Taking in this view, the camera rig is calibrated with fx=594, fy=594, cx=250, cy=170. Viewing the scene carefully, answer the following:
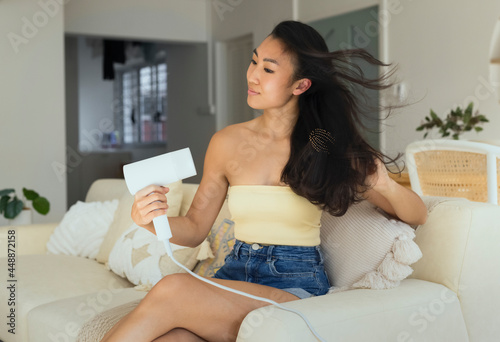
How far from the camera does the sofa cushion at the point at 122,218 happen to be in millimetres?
2412

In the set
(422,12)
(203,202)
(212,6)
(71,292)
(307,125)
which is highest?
(212,6)

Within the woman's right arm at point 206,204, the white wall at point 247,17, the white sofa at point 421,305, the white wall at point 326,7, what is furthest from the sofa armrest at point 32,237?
the white wall at point 247,17

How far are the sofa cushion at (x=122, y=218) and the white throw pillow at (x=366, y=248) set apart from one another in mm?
905

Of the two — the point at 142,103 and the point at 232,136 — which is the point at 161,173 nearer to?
the point at 232,136

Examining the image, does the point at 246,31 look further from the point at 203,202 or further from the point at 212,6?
the point at 203,202

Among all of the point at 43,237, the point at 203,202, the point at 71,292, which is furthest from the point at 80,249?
the point at 203,202

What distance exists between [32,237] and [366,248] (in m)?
1.96

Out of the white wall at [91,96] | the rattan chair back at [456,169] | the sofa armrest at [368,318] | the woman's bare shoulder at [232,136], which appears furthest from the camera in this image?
the white wall at [91,96]

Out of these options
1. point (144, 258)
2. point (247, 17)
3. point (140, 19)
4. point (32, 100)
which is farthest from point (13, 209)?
point (247, 17)

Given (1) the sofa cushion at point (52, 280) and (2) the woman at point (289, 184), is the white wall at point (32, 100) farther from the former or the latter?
(2) the woman at point (289, 184)

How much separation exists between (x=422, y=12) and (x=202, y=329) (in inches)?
144

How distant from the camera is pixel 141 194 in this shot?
4.23 ft

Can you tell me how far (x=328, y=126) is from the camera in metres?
1.51

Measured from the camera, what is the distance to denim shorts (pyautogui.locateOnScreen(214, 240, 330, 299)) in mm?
1431
